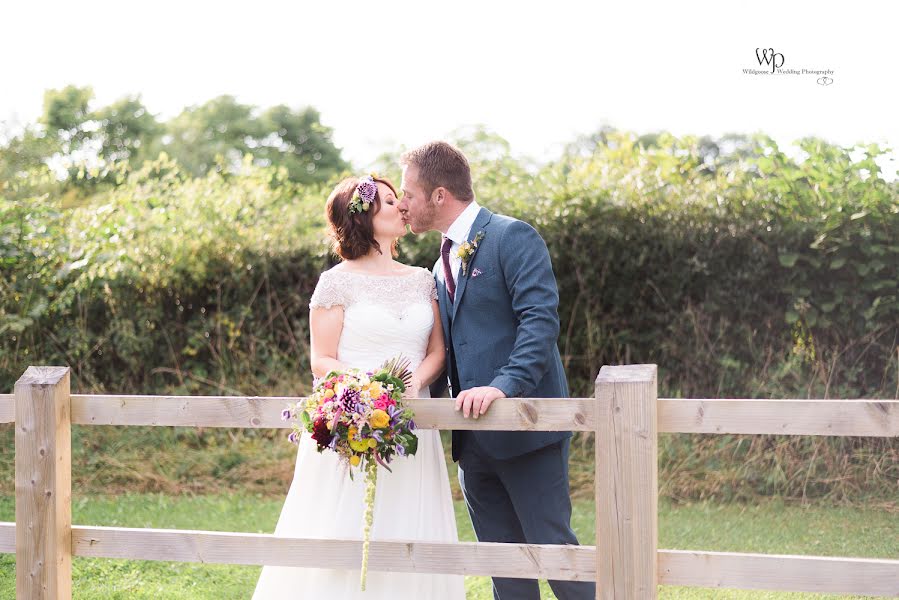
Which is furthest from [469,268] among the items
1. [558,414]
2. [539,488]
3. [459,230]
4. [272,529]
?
[272,529]

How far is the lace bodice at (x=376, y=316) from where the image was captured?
3.78 metres

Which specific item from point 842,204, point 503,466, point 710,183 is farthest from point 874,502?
point 503,466

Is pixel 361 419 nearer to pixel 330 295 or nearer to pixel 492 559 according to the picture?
pixel 492 559

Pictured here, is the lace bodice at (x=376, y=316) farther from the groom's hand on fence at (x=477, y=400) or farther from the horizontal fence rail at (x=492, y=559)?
the horizontal fence rail at (x=492, y=559)

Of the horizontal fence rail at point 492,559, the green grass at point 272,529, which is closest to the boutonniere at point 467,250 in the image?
the horizontal fence rail at point 492,559

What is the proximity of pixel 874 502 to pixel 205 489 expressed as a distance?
5041 millimetres

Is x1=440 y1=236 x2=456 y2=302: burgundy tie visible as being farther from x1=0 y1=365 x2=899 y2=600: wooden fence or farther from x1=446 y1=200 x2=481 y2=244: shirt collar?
x1=0 y1=365 x2=899 y2=600: wooden fence

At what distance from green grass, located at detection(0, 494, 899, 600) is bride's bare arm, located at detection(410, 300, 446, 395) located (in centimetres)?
198

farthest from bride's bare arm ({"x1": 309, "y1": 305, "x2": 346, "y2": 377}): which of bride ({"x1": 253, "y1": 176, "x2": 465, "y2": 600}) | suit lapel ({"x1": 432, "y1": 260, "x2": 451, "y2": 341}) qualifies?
suit lapel ({"x1": 432, "y1": 260, "x2": 451, "y2": 341})

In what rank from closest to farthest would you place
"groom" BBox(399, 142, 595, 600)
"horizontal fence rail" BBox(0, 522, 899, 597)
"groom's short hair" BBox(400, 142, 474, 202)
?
"horizontal fence rail" BBox(0, 522, 899, 597) → "groom" BBox(399, 142, 595, 600) → "groom's short hair" BBox(400, 142, 474, 202)

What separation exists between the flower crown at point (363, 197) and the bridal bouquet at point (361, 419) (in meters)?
0.81

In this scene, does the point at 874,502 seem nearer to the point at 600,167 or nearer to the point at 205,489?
the point at 600,167

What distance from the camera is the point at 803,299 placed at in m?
7.20

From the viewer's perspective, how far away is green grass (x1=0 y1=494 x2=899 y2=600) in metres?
5.42
